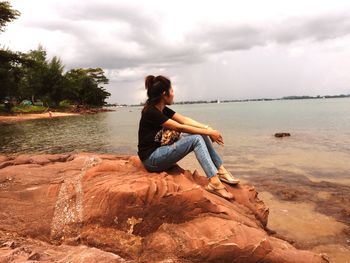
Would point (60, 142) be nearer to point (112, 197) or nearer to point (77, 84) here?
point (112, 197)

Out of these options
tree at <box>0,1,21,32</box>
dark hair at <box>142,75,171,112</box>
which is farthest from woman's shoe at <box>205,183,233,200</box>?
tree at <box>0,1,21,32</box>

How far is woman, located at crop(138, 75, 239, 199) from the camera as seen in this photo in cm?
585

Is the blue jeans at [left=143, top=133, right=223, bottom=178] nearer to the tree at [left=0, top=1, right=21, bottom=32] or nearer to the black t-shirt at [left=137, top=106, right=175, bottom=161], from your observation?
the black t-shirt at [left=137, top=106, right=175, bottom=161]

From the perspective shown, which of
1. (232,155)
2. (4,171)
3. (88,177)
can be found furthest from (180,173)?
(232,155)

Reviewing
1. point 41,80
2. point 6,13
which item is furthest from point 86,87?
point 6,13

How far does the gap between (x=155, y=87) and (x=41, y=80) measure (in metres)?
70.1

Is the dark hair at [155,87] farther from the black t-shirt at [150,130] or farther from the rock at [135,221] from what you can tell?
the rock at [135,221]

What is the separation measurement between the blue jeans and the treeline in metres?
40.8

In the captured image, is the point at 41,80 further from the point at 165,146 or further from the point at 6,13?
the point at 165,146

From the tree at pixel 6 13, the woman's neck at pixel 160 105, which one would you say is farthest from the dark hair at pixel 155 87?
the tree at pixel 6 13

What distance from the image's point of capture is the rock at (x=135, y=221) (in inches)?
186

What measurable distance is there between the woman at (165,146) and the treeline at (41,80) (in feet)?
132

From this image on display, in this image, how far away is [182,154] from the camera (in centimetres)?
581

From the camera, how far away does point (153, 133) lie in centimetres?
598
